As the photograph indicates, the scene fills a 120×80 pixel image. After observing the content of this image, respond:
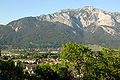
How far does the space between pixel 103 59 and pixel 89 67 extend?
428 centimetres

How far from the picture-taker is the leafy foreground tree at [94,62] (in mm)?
51344

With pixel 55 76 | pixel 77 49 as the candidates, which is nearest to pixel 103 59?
pixel 77 49

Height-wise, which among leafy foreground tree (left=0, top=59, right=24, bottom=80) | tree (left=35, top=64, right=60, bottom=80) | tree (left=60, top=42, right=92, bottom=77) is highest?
tree (left=60, top=42, right=92, bottom=77)

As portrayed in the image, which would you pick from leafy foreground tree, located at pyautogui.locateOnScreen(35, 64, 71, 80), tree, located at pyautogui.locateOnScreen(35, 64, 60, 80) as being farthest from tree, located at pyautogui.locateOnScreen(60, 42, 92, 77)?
tree, located at pyautogui.locateOnScreen(35, 64, 60, 80)

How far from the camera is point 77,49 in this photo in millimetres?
55625

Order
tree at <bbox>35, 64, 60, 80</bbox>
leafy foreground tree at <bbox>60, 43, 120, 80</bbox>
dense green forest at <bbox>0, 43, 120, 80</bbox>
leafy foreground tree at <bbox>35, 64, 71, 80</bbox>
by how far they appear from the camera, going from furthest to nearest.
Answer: leafy foreground tree at <bbox>35, 64, 71, 80</bbox>
tree at <bbox>35, 64, 60, 80</bbox>
leafy foreground tree at <bbox>60, 43, 120, 80</bbox>
dense green forest at <bbox>0, 43, 120, 80</bbox>

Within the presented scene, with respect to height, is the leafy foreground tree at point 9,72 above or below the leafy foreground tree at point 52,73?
above

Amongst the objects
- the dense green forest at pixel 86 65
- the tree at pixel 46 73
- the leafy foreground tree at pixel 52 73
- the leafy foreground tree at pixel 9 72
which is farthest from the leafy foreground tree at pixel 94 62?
the leafy foreground tree at pixel 9 72

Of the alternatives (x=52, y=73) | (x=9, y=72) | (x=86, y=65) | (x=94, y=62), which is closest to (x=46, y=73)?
(x=52, y=73)

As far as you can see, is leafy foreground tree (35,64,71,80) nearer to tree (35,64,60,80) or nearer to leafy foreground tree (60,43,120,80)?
tree (35,64,60,80)

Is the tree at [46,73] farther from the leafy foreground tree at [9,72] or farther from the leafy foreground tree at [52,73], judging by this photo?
the leafy foreground tree at [9,72]

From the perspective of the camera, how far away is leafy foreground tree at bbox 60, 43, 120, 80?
51.3m

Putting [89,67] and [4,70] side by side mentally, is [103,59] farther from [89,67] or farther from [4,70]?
[4,70]

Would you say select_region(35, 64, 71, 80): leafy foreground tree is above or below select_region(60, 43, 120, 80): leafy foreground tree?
below
